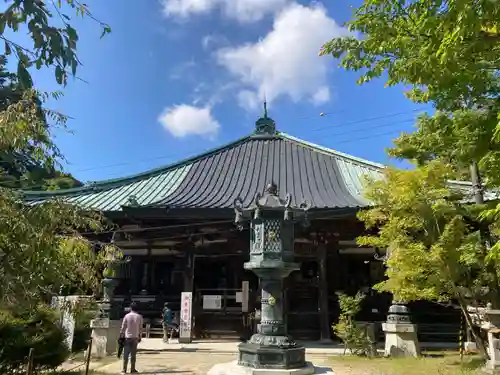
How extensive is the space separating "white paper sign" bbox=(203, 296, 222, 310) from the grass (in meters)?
5.31

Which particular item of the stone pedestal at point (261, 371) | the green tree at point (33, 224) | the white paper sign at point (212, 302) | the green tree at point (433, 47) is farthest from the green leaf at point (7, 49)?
the white paper sign at point (212, 302)

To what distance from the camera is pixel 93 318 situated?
13133 millimetres

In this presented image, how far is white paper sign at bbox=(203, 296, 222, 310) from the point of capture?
52.4 ft

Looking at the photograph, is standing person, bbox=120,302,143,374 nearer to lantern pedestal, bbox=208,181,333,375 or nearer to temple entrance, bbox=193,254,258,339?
lantern pedestal, bbox=208,181,333,375

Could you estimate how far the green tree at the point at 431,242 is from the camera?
10.3m

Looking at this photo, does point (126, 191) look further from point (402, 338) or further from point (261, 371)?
point (402, 338)

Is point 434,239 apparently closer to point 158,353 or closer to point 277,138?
point 158,353

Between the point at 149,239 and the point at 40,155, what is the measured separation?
13321 mm

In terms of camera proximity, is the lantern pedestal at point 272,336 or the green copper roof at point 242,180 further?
the green copper roof at point 242,180

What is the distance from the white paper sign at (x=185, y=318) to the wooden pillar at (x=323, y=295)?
15.2ft

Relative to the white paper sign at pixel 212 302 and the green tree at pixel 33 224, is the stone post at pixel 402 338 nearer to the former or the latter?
the white paper sign at pixel 212 302

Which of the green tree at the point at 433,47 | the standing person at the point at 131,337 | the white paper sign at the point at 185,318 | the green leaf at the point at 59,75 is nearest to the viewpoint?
the green leaf at the point at 59,75

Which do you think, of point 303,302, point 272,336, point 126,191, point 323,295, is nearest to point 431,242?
point 272,336

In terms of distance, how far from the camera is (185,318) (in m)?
15.0
